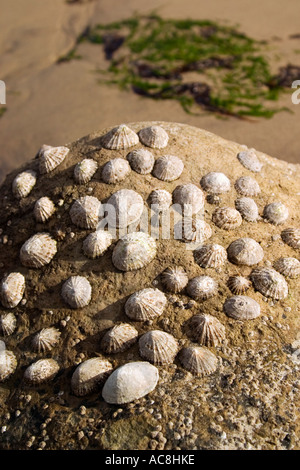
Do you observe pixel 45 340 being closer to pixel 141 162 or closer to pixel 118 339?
pixel 118 339

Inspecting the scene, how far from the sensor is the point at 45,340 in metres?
3.53

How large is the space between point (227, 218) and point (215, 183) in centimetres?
44

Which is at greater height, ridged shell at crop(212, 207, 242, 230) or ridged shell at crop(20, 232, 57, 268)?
ridged shell at crop(212, 207, 242, 230)

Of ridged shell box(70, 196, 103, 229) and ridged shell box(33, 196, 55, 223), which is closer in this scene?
ridged shell box(70, 196, 103, 229)

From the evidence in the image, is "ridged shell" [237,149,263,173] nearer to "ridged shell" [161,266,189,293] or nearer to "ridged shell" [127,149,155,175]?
"ridged shell" [127,149,155,175]

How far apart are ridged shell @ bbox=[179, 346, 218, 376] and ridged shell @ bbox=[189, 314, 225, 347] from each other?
126 mm

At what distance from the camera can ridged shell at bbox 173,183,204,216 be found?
13.3 feet

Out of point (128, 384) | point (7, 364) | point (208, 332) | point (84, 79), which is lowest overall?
point (7, 364)

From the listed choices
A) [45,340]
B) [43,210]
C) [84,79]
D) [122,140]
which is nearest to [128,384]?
[45,340]

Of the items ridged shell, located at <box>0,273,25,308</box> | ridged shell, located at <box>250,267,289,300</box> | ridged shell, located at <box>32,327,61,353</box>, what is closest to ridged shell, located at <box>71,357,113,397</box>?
ridged shell, located at <box>32,327,61,353</box>

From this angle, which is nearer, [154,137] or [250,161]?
[154,137]

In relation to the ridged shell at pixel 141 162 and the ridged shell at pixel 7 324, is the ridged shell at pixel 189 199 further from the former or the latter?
the ridged shell at pixel 7 324
